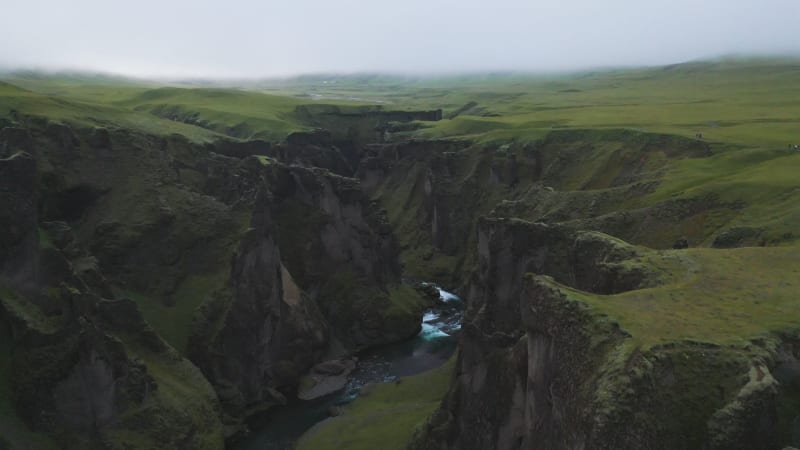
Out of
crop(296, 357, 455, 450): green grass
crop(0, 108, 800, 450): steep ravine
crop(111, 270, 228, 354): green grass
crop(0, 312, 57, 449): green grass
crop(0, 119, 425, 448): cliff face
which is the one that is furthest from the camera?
crop(111, 270, 228, 354): green grass

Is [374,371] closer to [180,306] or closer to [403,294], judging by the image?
[403,294]

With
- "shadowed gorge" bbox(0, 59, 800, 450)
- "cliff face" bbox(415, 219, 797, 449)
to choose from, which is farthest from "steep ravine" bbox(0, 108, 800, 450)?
"shadowed gorge" bbox(0, 59, 800, 450)

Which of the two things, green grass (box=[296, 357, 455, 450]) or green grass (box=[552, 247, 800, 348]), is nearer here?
green grass (box=[552, 247, 800, 348])

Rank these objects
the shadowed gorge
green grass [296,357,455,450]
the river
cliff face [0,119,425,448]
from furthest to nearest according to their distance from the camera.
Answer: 1. the river
2. green grass [296,357,455,450]
3. cliff face [0,119,425,448]
4. the shadowed gorge

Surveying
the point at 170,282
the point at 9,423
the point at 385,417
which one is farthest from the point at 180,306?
the point at 385,417

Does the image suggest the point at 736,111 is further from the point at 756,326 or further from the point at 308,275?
the point at 756,326

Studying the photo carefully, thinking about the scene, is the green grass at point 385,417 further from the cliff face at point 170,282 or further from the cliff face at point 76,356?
the cliff face at point 76,356

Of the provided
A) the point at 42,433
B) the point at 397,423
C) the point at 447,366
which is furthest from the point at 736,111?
the point at 42,433

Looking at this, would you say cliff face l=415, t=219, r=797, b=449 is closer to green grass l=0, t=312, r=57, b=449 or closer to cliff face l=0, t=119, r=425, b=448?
cliff face l=0, t=119, r=425, b=448
